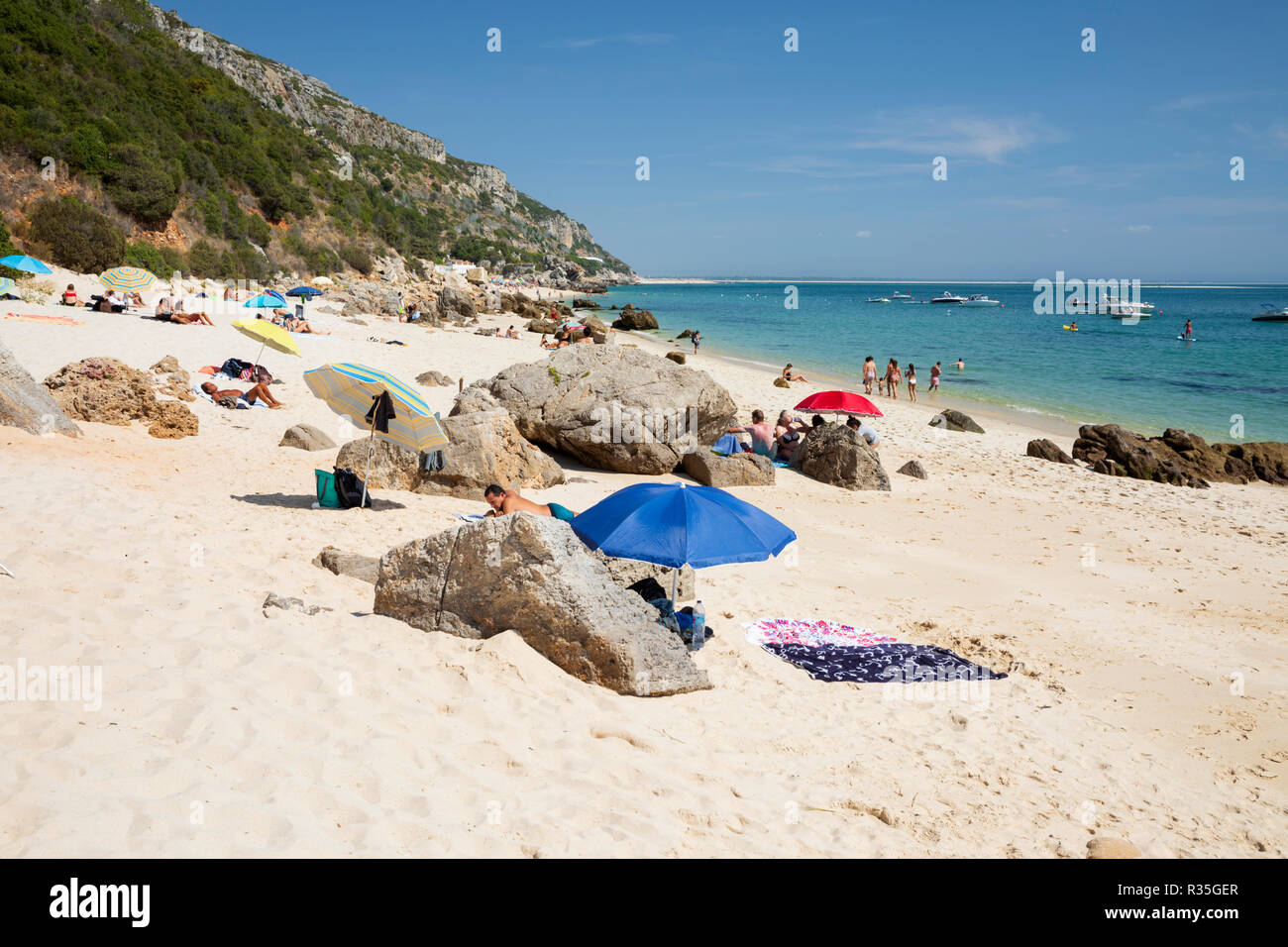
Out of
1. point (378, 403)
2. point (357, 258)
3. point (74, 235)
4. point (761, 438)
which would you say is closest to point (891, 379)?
point (761, 438)

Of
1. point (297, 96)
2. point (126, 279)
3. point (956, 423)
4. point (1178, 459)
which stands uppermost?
point (297, 96)

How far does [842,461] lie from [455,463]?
6.60m

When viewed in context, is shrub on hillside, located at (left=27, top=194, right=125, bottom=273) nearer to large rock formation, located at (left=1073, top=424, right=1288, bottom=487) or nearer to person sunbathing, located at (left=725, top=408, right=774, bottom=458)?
person sunbathing, located at (left=725, top=408, right=774, bottom=458)

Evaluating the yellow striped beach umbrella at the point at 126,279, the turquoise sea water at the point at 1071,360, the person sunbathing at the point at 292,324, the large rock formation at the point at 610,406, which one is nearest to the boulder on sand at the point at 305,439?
the large rock formation at the point at 610,406

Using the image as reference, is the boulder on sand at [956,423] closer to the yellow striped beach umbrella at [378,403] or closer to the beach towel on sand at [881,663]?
the beach towel on sand at [881,663]

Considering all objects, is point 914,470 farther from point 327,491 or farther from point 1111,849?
point 1111,849

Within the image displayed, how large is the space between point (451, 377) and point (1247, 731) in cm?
1730

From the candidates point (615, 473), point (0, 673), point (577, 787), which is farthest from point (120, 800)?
point (615, 473)

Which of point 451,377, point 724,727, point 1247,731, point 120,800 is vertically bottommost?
point 1247,731

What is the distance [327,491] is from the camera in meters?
9.43
